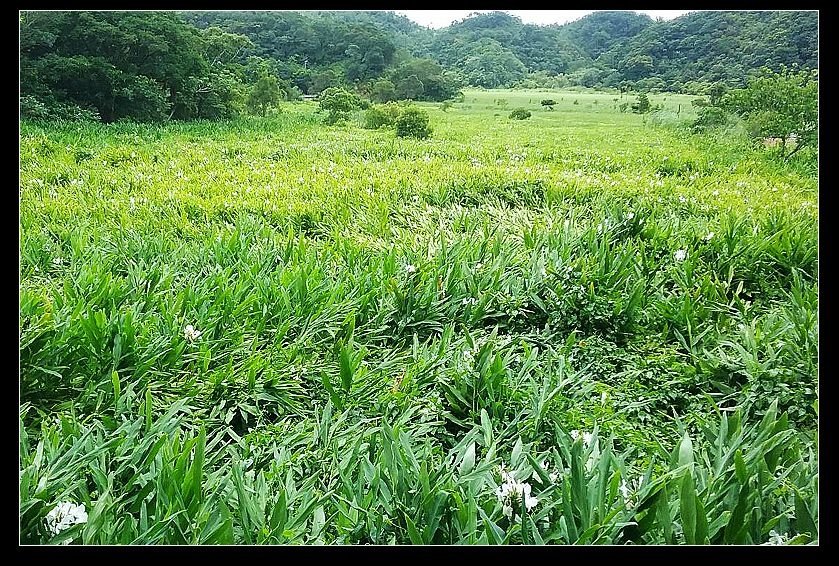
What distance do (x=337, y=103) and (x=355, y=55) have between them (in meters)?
0.12

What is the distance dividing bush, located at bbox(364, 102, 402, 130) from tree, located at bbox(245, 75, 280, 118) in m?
0.23

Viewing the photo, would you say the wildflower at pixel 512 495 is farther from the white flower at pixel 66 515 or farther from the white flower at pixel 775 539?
the white flower at pixel 66 515

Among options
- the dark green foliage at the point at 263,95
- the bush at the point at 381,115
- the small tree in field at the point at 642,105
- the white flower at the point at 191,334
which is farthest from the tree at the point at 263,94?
the small tree in field at the point at 642,105

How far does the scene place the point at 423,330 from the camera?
159cm

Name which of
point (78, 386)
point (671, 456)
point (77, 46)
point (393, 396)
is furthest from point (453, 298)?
point (77, 46)

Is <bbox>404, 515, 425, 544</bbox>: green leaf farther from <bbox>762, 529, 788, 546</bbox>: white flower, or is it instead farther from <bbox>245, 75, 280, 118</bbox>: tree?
<bbox>245, 75, 280, 118</bbox>: tree

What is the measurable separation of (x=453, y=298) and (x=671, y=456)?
1.84ft

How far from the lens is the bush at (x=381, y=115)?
5.68 feet

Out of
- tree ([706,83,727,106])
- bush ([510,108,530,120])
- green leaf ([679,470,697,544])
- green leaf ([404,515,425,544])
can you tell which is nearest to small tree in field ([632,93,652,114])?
tree ([706,83,727,106])

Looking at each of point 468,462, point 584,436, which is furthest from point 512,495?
point 584,436

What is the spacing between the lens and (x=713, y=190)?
1707 millimetres

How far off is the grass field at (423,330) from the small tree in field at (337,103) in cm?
3

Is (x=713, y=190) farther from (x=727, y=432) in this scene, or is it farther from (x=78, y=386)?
(x=78, y=386)
